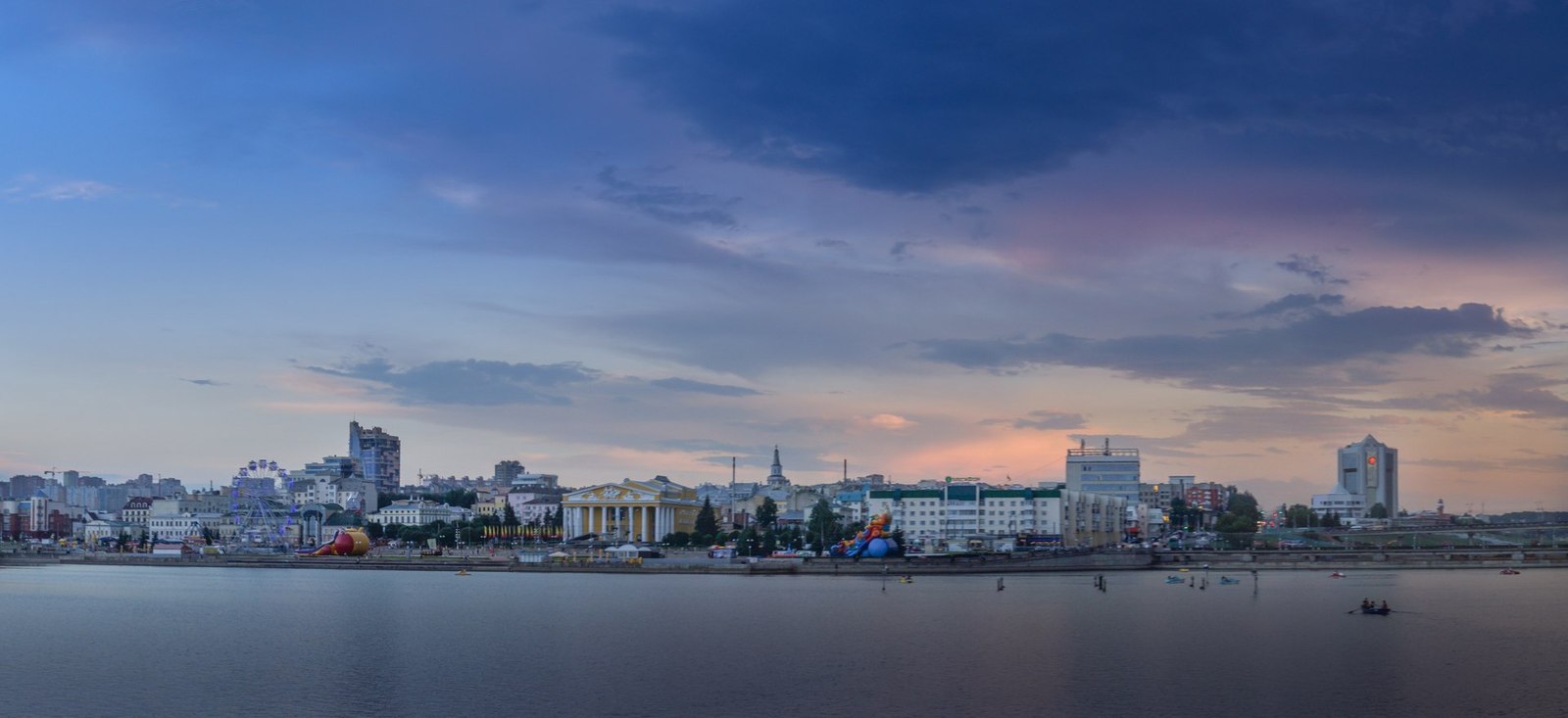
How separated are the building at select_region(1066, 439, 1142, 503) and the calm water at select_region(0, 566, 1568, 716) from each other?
335 ft

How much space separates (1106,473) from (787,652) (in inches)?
5704

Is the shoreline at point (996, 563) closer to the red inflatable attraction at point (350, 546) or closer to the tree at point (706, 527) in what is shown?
the red inflatable attraction at point (350, 546)

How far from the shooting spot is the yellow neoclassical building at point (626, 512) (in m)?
154

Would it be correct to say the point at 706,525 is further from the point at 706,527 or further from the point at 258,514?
the point at 258,514

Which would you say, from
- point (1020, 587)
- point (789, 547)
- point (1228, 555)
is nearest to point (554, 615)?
point (1020, 587)

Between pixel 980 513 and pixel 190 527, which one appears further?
pixel 190 527

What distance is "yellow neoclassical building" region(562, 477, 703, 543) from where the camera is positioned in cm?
15400

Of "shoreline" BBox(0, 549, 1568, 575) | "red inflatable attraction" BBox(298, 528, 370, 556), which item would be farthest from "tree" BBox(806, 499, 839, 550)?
"red inflatable attraction" BBox(298, 528, 370, 556)

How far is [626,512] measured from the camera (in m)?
156

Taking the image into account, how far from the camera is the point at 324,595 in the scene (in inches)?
3162

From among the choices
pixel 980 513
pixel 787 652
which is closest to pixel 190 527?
pixel 980 513

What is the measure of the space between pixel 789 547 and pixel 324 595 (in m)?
54.1

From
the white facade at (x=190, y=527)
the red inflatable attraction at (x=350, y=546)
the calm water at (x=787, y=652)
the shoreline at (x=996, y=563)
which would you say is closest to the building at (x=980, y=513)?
the shoreline at (x=996, y=563)

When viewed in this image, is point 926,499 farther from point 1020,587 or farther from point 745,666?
point 745,666
